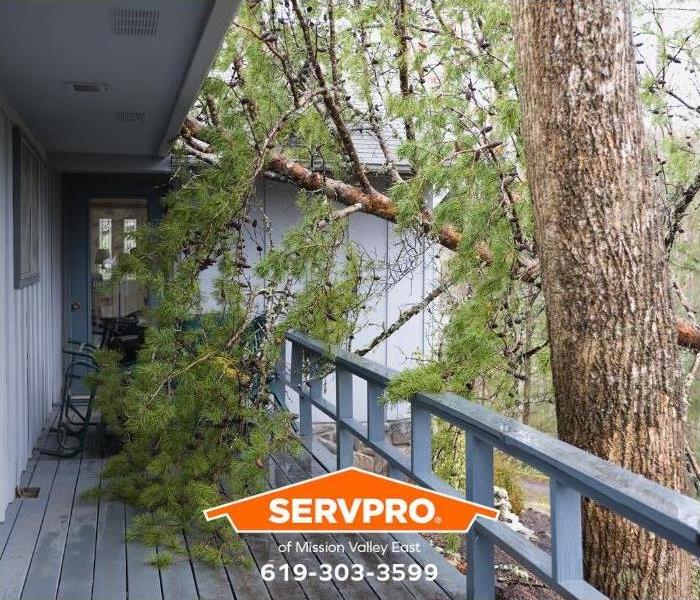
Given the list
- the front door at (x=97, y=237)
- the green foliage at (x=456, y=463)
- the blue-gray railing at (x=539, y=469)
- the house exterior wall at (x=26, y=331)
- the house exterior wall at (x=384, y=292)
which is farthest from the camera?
the front door at (x=97, y=237)

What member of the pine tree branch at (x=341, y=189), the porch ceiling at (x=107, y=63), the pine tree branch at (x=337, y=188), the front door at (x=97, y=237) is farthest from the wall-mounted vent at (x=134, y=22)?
the front door at (x=97, y=237)

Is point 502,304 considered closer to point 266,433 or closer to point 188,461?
point 266,433

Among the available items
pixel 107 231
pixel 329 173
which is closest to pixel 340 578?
pixel 329 173

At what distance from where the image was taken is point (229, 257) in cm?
489

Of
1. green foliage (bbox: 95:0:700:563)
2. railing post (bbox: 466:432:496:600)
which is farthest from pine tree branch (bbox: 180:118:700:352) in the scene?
railing post (bbox: 466:432:496:600)

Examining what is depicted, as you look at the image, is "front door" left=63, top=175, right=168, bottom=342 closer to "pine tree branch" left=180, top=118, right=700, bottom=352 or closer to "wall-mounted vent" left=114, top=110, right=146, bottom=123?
"pine tree branch" left=180, top=118, right=700, bottom=352

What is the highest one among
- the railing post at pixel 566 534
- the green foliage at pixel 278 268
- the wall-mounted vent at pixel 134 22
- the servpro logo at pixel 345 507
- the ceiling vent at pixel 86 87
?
the wall-mounted vent at pixel 134 22

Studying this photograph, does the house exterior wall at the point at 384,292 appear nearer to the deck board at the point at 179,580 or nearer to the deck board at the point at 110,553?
the deck board at the point at 110,553

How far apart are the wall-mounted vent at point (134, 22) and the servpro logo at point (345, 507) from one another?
6.20ft

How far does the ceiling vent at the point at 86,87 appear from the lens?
4.69m

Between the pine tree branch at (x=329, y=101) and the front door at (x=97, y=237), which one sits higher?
the pine tree branch at (x=329, y=101)

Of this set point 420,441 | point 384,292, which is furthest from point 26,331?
point 384,292

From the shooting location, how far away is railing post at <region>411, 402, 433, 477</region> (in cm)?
390

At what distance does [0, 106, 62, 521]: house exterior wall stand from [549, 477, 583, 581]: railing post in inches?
116
